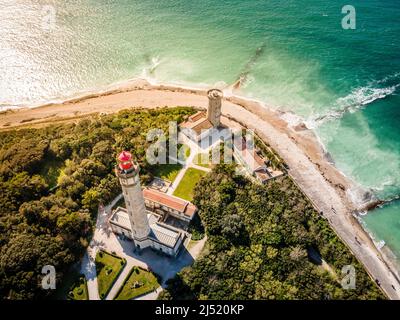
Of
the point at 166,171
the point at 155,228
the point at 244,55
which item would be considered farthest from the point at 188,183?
the point at 244,55

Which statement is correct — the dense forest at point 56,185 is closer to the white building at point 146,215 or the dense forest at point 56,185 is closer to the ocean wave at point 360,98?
the white building at point 146,215

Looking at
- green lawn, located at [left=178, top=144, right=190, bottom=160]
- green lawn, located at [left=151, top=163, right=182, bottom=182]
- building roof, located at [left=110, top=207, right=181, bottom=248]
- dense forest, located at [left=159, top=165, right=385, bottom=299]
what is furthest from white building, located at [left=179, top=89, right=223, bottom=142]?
building roof, located at [left=110, top=207, right=181, bottom=248]

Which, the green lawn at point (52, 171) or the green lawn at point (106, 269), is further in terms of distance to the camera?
the green lawn at point (52, 171)

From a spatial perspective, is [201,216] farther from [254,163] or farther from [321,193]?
[321,193]

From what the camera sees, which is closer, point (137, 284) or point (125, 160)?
point (125, 160)

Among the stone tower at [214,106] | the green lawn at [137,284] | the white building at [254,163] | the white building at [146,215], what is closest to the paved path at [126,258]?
the green lawn at [137,284]

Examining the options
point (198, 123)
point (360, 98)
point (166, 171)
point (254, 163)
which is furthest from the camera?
point (360, 98)

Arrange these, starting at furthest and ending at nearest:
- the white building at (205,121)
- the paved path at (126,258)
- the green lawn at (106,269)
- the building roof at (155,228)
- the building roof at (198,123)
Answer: the building roof at (198,123), the white building at (205,121), the building roof at (155,228), the paved path at (126,258), the green lawn at (106,269)
